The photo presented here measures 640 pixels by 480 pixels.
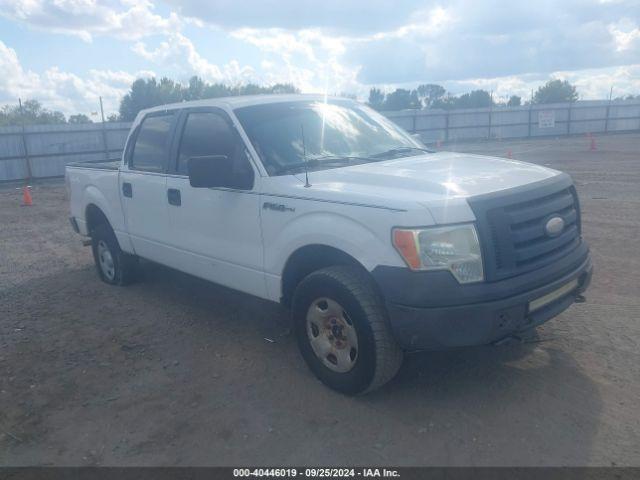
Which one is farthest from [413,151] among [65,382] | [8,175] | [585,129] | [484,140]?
[585,129]

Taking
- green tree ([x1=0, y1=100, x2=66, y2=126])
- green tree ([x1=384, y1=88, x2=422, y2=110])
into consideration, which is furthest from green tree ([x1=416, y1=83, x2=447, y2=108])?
green tree ([x1=0, y1=100, x2=66, y2=126])

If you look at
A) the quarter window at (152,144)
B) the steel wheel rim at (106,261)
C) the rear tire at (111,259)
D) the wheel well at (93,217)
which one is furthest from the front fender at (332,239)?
the wheel well at (93,217)

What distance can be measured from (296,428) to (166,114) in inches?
138

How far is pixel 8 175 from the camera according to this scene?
20.8 meters

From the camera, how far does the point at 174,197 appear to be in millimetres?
5148

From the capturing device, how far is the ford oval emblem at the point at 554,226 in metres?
3.63

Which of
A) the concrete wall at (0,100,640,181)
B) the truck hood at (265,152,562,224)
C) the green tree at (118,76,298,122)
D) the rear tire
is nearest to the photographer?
the truck hood at (265,152,562,224)

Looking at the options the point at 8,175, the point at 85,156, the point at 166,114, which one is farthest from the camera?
the point at 85,156

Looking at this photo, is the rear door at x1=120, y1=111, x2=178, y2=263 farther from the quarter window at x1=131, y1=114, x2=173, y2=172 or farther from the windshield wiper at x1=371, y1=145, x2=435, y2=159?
the windshield wiper at x1=371, y1=145, x2=435, y2=159

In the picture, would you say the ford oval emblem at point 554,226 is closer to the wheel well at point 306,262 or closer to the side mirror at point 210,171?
the wheel well at point 306,262

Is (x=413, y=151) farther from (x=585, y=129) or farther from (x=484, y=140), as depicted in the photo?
(x=585, y=129)

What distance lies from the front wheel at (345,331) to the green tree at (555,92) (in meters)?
73.1

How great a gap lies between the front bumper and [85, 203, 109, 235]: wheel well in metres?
4.53

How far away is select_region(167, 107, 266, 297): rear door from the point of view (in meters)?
4.39
